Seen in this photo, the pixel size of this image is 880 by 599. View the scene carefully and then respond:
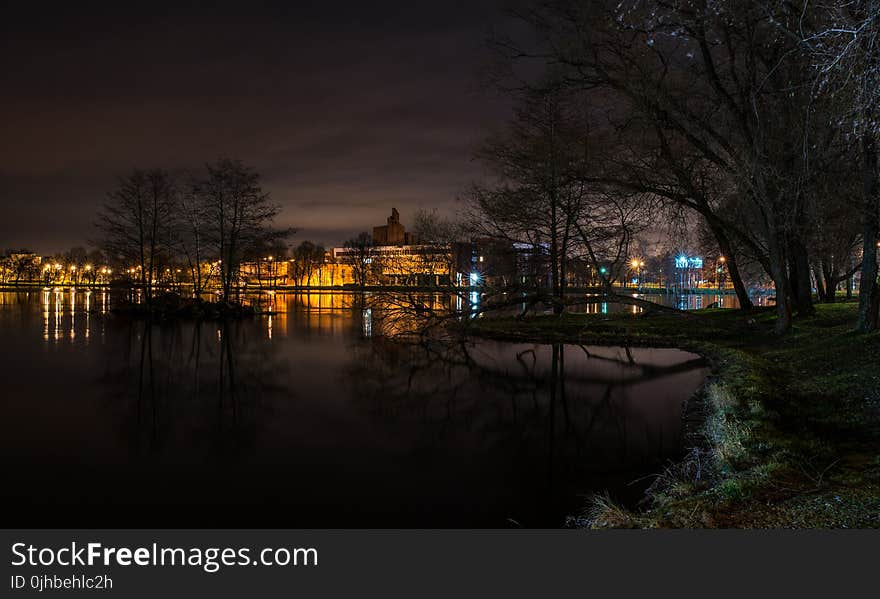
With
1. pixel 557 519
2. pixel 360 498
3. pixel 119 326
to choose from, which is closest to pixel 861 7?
pixel 557 519

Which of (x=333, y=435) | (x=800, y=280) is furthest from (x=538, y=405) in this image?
(x=800, y=280)

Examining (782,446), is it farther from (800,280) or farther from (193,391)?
(800,280)

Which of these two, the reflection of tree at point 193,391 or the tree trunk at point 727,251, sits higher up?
the tree trunk at point 727,251

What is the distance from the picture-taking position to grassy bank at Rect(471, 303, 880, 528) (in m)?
5.39

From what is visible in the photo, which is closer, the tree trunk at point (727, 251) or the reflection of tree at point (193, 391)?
the reflection of tree at point (193, 391)

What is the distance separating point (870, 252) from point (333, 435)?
14562 millimetres

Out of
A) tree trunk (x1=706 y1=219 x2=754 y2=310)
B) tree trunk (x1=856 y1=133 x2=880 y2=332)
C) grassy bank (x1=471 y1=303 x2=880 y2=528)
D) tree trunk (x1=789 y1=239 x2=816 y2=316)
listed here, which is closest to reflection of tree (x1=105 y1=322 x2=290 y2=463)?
grassy bank (x1=471 y1=303 x2=880 y2=528)

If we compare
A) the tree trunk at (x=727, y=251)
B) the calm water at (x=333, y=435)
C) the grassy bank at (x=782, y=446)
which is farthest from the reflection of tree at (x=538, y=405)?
the tree trunk at (x=727, y=251)

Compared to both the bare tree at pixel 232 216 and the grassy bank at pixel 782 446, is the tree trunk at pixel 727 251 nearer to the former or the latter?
the grassy bank at pixel 782 446

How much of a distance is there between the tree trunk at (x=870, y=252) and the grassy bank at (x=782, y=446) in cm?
71

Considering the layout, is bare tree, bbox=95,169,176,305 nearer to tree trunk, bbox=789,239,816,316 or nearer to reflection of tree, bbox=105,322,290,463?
reflection of tree, bbox=105,322,290,463

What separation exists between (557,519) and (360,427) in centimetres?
544

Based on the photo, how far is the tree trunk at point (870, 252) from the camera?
14633 mm

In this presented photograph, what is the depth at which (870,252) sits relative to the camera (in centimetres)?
1530
